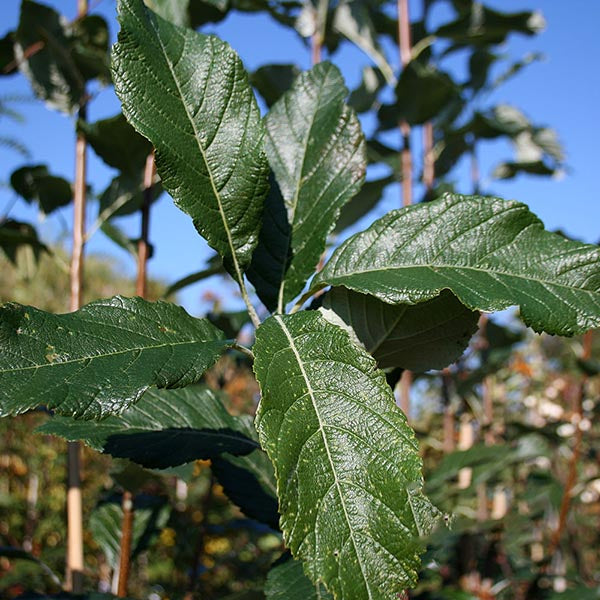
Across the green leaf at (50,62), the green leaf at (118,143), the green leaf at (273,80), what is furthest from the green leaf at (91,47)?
the green leaf at (273,80)

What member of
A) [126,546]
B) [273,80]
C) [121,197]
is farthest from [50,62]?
[126,546]

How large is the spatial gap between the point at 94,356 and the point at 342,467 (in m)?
0.27

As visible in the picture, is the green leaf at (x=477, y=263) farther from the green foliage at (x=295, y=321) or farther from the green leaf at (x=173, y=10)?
the green leaf at (x=173, y=10)

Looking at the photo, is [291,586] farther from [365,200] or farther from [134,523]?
[365,200]

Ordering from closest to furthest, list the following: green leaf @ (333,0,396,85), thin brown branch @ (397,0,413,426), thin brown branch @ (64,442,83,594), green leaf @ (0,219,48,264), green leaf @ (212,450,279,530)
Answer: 1. green leaf @ (212,450,279,530)
2. thin brown branch @ (64,442,83,594)
3. green leaf @ (0,219,48,264)
4. thin brown branch @ (397,0,413,426)
5. green leaf @ (333,0,396,85)

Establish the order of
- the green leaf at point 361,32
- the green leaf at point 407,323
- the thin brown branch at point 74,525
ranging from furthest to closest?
1. the green leaf at point 361,32
2. the thin brown branch at point 74,525
3. the green leaf at point 407,323

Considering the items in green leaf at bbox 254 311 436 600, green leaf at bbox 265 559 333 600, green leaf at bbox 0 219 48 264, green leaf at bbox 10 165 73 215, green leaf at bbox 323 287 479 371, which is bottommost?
green leaf at bbox 265 559 333 600

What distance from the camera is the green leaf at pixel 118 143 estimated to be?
139 cm

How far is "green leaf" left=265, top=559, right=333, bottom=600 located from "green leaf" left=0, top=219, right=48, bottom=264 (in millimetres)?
1117

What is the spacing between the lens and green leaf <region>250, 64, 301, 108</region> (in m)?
1.84

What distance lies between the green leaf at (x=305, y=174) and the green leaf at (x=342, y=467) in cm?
21

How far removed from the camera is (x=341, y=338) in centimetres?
69

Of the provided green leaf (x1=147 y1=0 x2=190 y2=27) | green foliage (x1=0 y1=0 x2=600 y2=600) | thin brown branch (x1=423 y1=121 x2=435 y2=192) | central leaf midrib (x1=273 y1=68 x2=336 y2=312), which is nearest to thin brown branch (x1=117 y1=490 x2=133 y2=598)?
green foliage (x1=0 y1=0 x2=600 y2=600)

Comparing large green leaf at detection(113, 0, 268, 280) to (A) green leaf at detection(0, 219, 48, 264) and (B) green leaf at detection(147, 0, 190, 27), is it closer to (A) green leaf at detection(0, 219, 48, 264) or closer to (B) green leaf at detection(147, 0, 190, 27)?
(B) green leaf at detection(147, 0, 190, 27)
